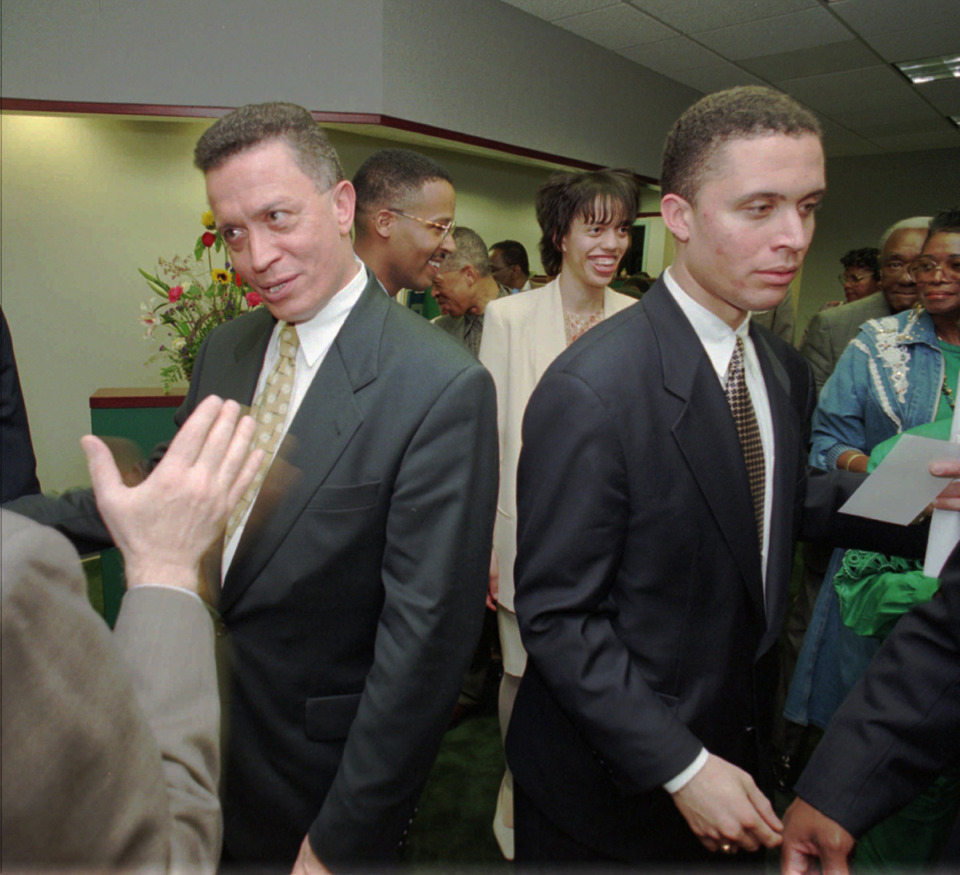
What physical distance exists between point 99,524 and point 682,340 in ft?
3.50

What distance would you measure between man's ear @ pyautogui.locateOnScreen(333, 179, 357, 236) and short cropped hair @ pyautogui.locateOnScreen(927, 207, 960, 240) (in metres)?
1.80

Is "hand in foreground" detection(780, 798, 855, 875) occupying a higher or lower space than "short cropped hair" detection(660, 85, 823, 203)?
lower

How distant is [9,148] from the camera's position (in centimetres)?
360

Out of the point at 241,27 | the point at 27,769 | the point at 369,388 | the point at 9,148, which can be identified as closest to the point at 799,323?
the point at 241,27

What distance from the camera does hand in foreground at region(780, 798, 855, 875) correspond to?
2.87ft

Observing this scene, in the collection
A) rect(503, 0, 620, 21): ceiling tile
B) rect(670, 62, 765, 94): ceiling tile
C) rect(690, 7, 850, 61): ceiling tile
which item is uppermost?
rect(670, 62, 765, 94): ceiling tile

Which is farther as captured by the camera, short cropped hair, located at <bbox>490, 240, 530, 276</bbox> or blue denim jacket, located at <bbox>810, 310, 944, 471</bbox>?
short cropped hair, located at <bbox>490, 240, 530, 276</bbox>

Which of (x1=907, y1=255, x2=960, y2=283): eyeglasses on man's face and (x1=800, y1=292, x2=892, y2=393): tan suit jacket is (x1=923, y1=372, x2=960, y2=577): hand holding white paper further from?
(x1=800, y1=292, x2=892, y2=393): tan suit jacket

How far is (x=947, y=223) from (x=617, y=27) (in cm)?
333

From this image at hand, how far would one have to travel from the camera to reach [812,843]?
2.98 ft

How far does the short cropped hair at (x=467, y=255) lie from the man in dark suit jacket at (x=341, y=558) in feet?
6.47

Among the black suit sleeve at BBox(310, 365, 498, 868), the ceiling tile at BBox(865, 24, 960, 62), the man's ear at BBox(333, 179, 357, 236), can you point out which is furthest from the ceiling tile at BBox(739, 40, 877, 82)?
the black suit sleeve at BBox(310, 365, 498, 868)

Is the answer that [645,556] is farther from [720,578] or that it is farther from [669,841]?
[669,841]

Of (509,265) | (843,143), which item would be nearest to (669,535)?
(509,265)
